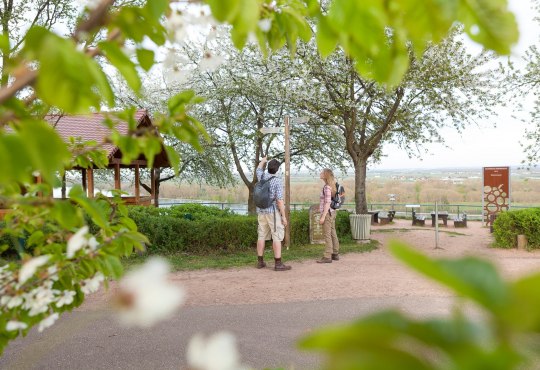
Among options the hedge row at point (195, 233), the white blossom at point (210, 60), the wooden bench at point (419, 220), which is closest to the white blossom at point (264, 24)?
the white blossom at point (210, 60)

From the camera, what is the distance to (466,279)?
0.32 meters

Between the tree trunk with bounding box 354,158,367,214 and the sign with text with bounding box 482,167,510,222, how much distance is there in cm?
363

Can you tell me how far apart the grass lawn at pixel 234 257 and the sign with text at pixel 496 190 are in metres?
5.56

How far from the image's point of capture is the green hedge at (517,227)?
33.2 feet

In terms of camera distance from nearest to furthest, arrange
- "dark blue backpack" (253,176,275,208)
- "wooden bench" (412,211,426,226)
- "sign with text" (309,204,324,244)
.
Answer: "dark blue backpack" (253,176,275,208), "sign with text" (309,204,324,244), "wooden bench" (412,211,426,226)

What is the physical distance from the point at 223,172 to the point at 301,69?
1029 centimetres

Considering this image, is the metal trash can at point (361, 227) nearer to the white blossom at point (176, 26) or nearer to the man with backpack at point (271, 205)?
the man with backpack at point (271, 205)

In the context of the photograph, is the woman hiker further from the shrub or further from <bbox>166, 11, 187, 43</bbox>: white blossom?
<bbox>166, 11, 187, 43</bbox>: white blossom

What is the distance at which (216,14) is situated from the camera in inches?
28.3

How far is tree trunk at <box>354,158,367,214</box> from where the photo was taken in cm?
1508

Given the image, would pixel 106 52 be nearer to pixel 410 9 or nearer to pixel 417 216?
pixel 410 9

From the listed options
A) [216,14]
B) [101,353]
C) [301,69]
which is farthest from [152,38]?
[301,69]

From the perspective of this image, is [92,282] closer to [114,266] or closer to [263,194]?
[114,266]

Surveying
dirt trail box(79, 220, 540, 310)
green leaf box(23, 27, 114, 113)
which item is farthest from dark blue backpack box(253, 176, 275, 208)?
green leaf box(23, 27, 114, 113)
